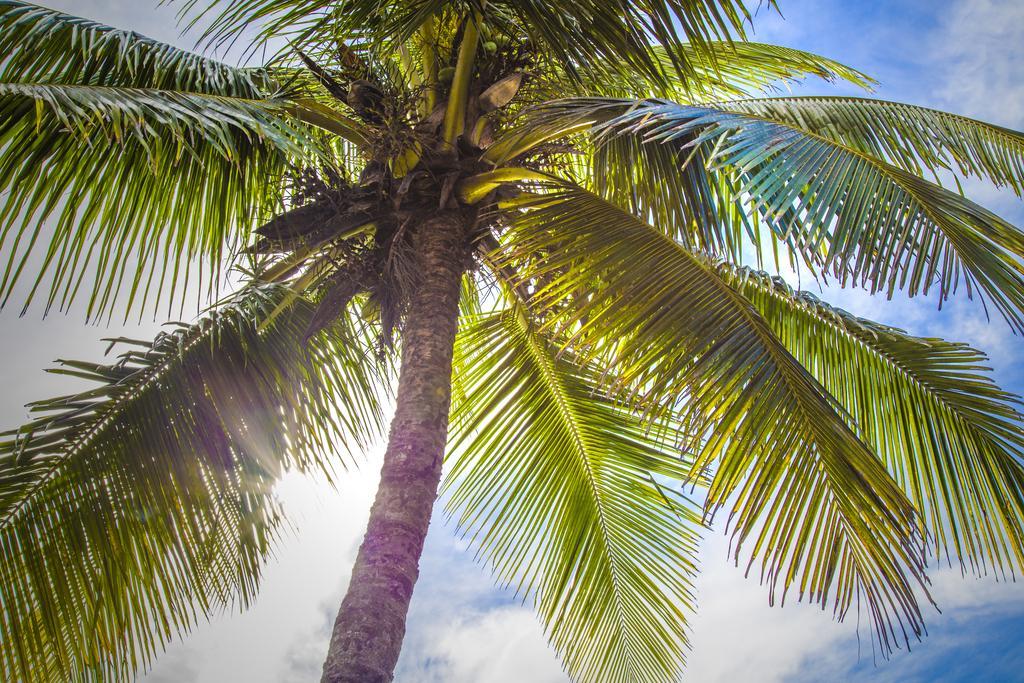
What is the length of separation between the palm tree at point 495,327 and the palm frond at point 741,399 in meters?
0.01

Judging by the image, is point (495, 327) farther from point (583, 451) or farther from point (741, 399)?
point (741, 399)

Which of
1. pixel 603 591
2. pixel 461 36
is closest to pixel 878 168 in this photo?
pixel 461 36

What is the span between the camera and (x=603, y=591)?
4527 millimetres

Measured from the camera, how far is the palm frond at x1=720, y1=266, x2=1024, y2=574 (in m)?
3.22

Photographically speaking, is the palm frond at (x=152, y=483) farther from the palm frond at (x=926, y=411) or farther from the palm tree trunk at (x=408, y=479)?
the palm frond at (x=926, y=411)

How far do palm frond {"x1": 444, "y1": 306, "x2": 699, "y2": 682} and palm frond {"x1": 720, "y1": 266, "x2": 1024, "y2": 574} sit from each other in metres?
1.03

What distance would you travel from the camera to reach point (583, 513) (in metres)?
4.56

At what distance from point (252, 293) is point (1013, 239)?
352cm

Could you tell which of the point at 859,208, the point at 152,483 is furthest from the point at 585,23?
the point at 152,483

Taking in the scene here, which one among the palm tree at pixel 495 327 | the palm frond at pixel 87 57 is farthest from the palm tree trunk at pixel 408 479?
the palm frond at pixel 87 57

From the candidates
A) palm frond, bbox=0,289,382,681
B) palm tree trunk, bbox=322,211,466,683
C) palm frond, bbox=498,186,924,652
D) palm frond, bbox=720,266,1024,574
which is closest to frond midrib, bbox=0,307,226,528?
palm frond, bbox=0,289,382,681

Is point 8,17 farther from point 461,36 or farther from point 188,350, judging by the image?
point 461,36

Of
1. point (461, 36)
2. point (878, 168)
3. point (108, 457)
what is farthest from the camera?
point (461, 36)

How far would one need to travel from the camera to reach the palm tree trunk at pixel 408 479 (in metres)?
2.32
